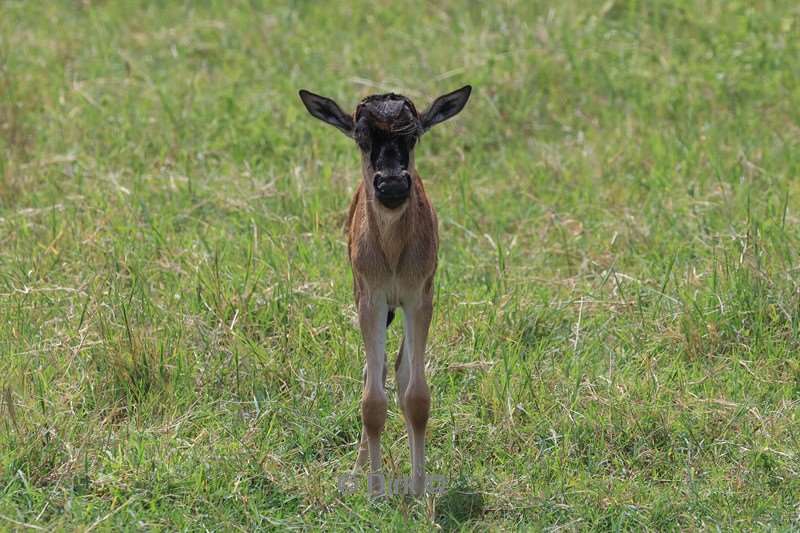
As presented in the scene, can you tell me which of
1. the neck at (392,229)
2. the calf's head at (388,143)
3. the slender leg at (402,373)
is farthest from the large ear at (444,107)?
the slender leg at (402,373)

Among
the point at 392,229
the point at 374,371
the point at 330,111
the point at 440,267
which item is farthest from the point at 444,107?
the point at 440,267

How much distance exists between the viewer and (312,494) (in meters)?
5.87

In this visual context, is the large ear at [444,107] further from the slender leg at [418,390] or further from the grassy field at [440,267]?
the grassy field at [440,267]

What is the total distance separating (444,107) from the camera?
597cm

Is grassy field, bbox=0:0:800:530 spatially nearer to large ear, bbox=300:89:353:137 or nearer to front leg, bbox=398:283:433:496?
front leg, bbox=398:283:433:496

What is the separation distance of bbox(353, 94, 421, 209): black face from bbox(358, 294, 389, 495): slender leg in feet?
1.85

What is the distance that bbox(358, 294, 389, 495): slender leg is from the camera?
19.3 feet

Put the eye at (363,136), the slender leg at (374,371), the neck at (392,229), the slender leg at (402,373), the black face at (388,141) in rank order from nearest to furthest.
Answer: the black face at (388,141), the eye at (363,136), the neck at (392,229), the slender leg at (374,371), the slender leg at (402,373)

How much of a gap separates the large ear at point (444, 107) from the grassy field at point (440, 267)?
136 cm

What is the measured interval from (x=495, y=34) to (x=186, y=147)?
106 inches

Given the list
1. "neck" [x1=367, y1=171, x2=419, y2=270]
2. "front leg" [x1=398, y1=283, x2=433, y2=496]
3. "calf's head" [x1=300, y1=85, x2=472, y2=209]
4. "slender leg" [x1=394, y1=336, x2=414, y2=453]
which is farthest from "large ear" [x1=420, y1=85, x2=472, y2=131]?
"slender leg" [x1=394, y1=336, x2=414, y2=453]

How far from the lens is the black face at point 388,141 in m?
5.45

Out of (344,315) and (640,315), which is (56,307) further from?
(640,315)

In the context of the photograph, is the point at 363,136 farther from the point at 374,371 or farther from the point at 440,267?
the point at 440,267
